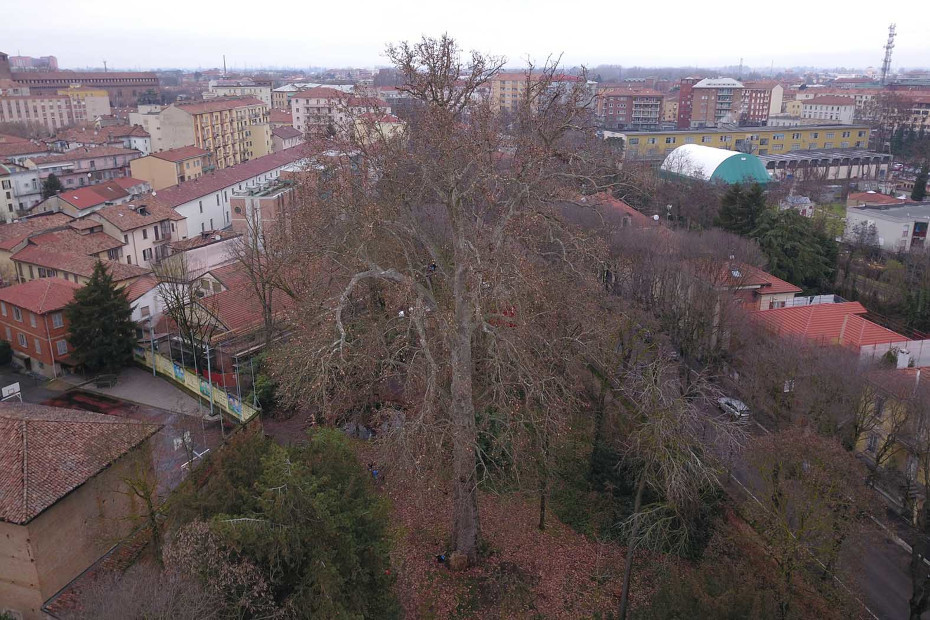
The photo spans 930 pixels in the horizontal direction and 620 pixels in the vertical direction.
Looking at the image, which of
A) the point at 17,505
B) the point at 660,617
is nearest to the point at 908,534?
the point at 660,617

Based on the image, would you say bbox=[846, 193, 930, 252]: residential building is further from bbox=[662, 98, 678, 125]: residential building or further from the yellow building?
bbox=[662, 98, 678, 125]: residential building

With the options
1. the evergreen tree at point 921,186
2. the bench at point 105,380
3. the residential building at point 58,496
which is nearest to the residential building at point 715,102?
the evergreen tree at point 921,186

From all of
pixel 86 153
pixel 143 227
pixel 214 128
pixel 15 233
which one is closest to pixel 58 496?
Result: pixel 15 233

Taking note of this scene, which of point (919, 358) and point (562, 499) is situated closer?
point (562, 499)

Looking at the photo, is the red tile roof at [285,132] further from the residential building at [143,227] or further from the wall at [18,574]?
the wall at [18,574]

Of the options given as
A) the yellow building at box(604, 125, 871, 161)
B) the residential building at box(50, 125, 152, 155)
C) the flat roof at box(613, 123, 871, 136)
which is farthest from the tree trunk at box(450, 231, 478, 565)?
the residential building at box(50, 125, 152, 155)

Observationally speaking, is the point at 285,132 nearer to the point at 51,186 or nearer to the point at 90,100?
the point at 51,186

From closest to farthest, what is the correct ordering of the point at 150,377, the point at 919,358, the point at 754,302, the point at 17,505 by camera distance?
the point at 17,505 < the point at 919,358 < the point at 150,377 < the point at 754,302

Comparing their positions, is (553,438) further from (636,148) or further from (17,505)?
(636,148)
